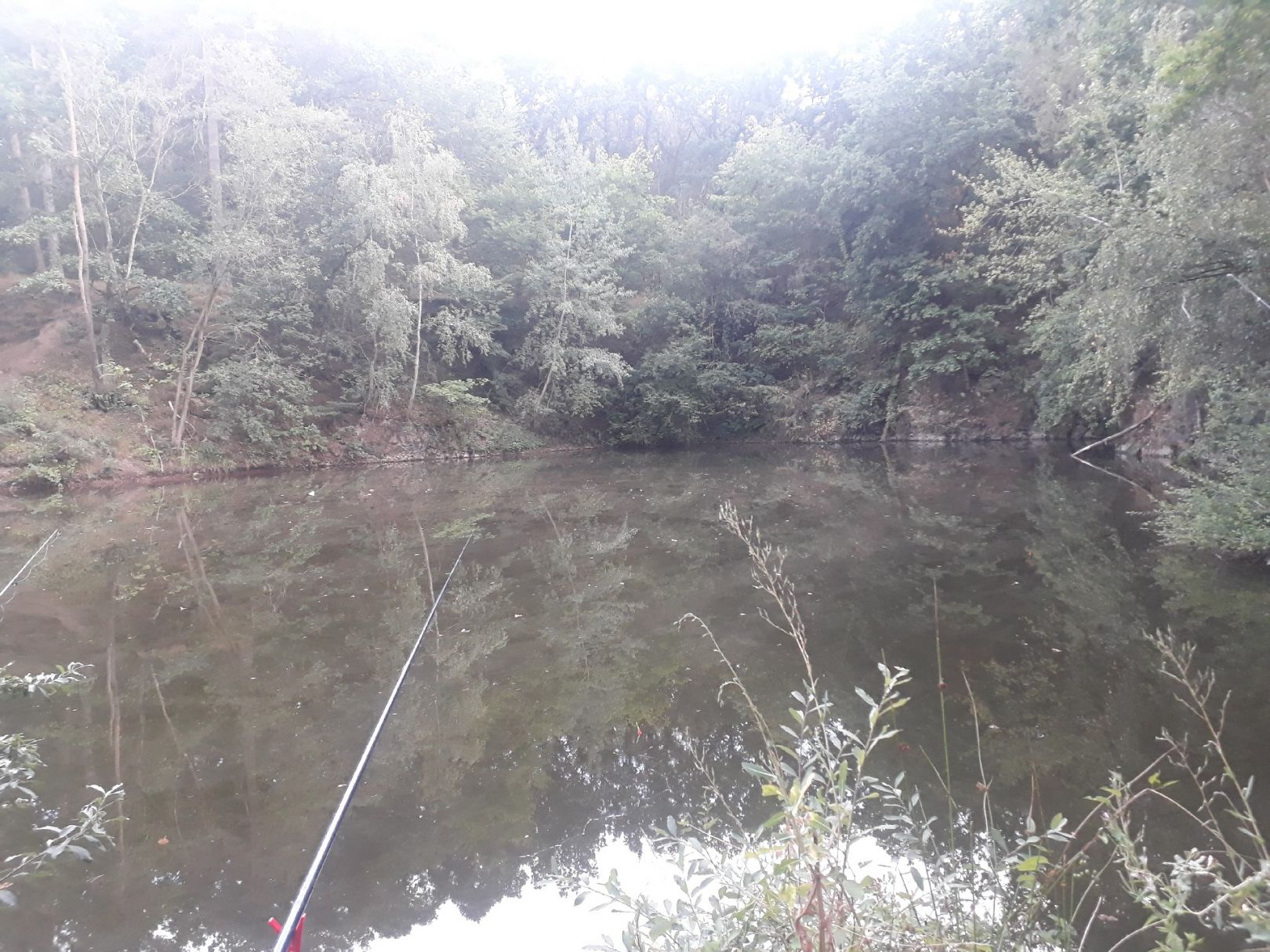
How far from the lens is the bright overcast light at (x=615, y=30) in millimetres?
22141

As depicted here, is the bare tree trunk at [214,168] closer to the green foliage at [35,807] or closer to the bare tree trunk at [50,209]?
the bare tree trunk at [50,209]

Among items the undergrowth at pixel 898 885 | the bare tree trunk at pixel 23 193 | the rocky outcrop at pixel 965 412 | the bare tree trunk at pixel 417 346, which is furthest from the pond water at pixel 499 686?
the rocky outcrop at pixel 965 412

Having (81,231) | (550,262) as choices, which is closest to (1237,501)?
(550,262)

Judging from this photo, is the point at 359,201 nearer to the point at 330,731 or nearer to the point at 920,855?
the point at 330,731

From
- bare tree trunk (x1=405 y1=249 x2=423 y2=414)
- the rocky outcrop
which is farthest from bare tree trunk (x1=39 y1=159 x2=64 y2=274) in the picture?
the rocky outcrop

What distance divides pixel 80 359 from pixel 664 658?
57.1ft

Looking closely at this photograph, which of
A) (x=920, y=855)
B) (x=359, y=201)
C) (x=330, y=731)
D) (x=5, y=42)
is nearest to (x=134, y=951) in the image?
(x=330, y=731)

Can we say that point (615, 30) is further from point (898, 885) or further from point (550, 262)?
point (898, 885)

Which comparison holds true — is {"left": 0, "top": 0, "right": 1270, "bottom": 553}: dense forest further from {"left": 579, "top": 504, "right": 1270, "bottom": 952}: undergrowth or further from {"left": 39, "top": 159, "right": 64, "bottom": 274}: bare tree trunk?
{"left": 579, "top": 504, "right": 1270, "bottom": 952}: undergrowth

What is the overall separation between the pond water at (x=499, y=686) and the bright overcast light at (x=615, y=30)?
19.4 meters

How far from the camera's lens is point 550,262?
817 inches

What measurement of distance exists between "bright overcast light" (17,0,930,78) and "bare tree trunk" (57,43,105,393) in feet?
31.5

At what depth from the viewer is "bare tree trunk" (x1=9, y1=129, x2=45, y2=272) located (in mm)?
17203

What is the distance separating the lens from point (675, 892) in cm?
256
